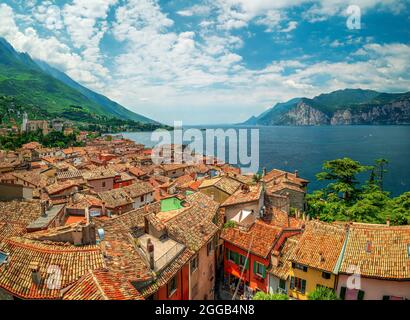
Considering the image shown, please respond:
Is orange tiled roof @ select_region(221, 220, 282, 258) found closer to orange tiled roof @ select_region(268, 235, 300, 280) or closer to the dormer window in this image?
orange tiled roof @ select_region(268, 235, 300, 280)

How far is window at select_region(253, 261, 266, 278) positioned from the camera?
1956cm

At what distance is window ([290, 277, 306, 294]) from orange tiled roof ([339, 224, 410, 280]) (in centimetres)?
261

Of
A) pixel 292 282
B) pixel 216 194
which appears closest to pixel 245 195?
pixel 216 194

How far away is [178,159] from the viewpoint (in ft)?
273

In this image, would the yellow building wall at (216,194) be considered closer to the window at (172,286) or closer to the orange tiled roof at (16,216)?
the orange tiled roof at (16,216)

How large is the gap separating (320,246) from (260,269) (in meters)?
4.26

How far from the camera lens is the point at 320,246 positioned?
18891mm

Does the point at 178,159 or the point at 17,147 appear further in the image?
the point at 17,147

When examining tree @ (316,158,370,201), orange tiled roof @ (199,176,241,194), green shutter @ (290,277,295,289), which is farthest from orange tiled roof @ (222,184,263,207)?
tree @ (316,158,370,201)

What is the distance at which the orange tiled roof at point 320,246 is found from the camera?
1757 cm
